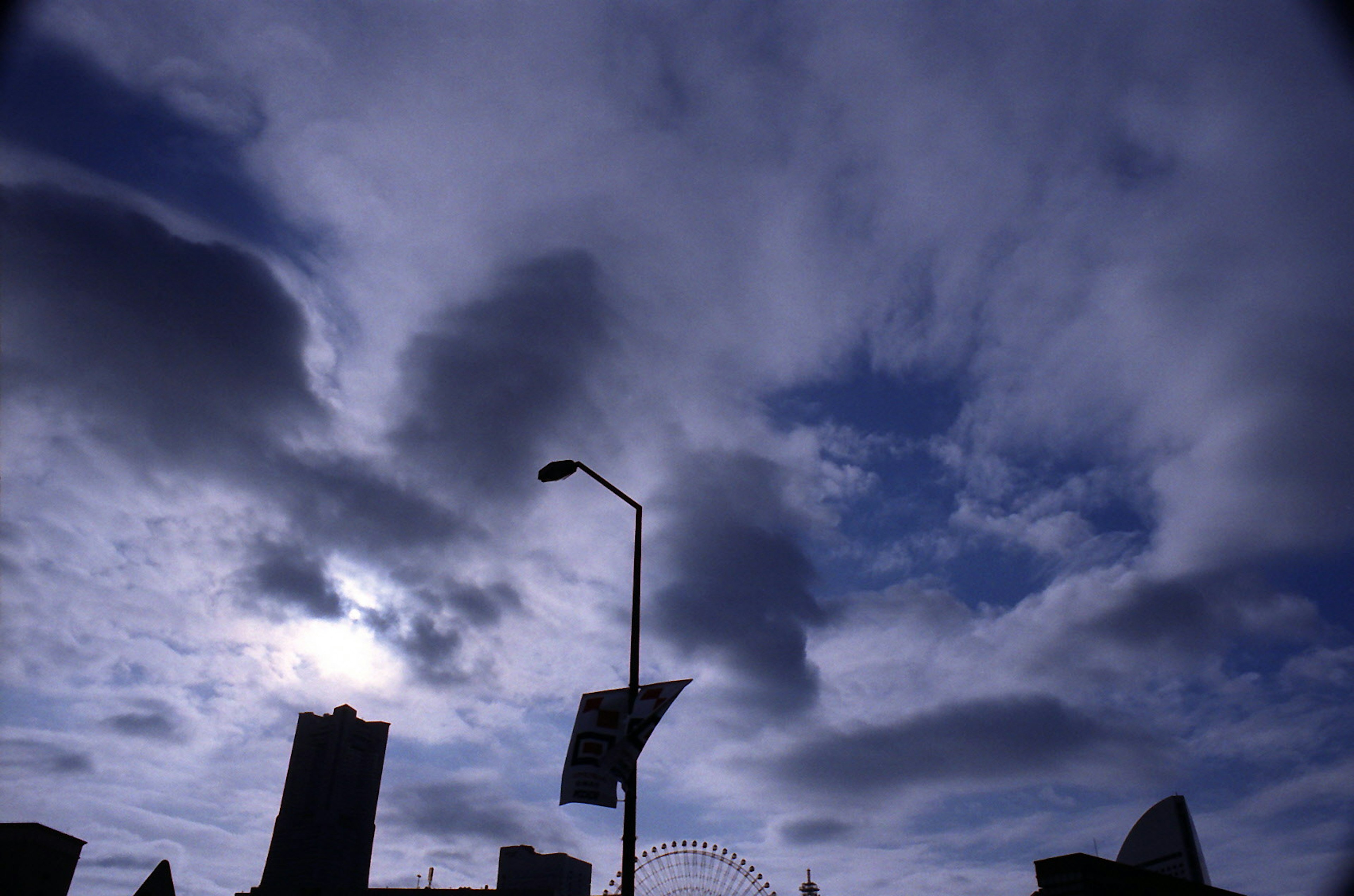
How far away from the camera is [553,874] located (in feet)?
545

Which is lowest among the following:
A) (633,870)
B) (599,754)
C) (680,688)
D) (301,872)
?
(633,870)

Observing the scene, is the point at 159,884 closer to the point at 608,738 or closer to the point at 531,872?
the point at 608,738

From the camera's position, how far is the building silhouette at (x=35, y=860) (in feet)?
181

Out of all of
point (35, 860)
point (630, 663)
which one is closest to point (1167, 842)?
point (630, 663)

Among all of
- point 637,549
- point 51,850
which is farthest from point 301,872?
point 637,549

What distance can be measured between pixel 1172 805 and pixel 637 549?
1662 inches

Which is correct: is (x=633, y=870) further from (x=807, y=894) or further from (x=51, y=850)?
(x=807, y=894)

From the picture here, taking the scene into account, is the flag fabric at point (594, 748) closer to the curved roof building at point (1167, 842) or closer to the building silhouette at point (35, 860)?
the curved roof building at point (1167, 842)

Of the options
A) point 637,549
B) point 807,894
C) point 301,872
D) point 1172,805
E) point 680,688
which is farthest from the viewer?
point 301,872

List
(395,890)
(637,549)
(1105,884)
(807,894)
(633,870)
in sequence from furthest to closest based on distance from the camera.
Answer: (807,894)
(395,890)
(637,549)
(1105,884)
(633,870)

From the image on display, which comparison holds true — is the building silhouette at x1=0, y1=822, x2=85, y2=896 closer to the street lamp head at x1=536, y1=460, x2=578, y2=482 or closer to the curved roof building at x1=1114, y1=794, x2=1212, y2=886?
the street lamp head at x1=536, y1=460, x2=578, y2=482

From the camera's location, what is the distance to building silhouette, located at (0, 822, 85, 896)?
181 ft

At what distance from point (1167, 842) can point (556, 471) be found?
44340mm

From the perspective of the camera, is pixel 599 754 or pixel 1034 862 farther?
pixel 1034 862
